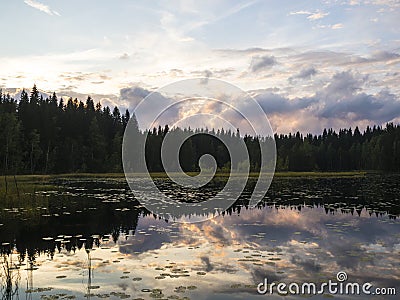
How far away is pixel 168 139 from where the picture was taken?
5595 inches

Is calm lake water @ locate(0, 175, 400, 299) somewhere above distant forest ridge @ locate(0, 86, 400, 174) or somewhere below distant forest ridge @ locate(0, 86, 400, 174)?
below

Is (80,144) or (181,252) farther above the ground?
(80,144)

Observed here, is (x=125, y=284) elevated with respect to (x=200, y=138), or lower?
lower

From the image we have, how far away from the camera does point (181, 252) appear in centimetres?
1666

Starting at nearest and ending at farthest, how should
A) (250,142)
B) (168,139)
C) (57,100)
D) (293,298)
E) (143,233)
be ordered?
1. (293,298)
2. (143,233)
3. (57,100)
4. (168,139)
5. (250,142)

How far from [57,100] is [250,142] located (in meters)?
94.9

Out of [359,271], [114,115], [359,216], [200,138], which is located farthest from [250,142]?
[359,271]

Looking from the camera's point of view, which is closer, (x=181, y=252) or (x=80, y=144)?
(x=181, y=252)

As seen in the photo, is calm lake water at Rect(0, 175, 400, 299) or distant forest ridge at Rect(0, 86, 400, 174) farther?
distant forest ridge at Rect(0, 86, 400, 174)

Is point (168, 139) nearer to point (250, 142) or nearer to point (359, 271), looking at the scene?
point (250, 142)

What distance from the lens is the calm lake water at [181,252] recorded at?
1193 cm

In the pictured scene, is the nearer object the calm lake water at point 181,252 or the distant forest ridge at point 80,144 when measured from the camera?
the calm lake water at point 181,252

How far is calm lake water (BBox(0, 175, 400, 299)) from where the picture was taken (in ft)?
39.1

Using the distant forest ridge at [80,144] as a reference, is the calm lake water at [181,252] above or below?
below
